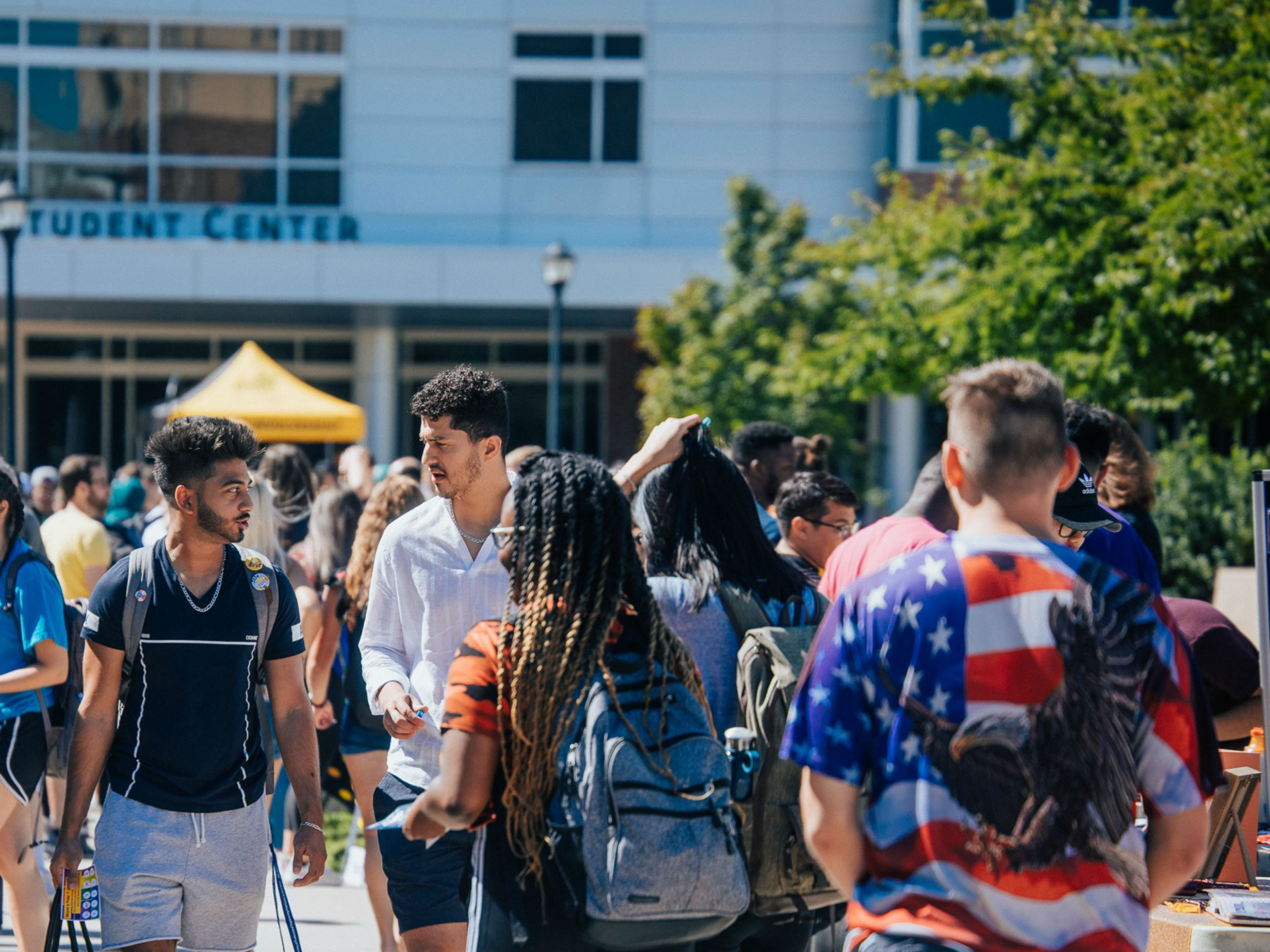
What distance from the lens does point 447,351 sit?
25969 millimetres

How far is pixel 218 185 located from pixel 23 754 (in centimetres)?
2018

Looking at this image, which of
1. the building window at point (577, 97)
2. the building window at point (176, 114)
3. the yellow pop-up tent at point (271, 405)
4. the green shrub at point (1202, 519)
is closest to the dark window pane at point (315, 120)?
the building window at point (176, 114)

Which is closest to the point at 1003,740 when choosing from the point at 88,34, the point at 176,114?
the point at 176,114

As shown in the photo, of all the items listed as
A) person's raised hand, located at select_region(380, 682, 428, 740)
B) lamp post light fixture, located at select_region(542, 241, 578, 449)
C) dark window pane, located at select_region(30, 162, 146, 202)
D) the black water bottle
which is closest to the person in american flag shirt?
the black water bottle

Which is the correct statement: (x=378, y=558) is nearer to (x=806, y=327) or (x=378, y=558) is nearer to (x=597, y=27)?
(x=806, y=327)

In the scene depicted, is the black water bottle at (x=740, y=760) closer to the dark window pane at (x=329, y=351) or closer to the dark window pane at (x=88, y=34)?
the dark window pane at (x=88, y=34)

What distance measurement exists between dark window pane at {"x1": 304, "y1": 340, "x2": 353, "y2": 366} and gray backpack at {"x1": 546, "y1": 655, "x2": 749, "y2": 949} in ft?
77.5

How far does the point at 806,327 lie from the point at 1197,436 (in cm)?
654

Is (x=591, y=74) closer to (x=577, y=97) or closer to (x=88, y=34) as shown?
(x=577, y=97)

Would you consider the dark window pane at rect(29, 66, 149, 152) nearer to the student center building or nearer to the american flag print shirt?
the student center building

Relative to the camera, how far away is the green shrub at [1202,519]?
44.4 ft

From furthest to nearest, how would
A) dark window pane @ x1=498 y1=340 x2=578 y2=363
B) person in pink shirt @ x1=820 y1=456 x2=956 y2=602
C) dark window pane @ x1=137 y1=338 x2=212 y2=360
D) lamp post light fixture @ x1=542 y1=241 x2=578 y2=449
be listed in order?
dark window pane @ x1=498 y1=340 x2=578 y2=363 → dark window pane @ x1=137 y1=338 x2=212 y2=360 → lamp post light fixture @ x1=542 y1=241 x2=578 y2=449 → person in pink shirt @ x1=820 y1=456 x2=956 y2=602

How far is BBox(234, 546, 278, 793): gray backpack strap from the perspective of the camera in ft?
13.3

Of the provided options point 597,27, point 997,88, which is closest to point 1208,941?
point 997,88
